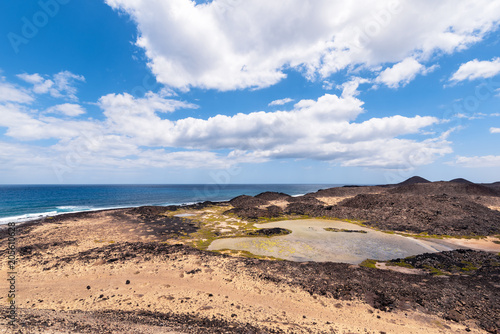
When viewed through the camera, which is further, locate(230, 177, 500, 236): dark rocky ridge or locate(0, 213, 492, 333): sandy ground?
A: locate(230, 177, 500, 236): dark rocky ridge

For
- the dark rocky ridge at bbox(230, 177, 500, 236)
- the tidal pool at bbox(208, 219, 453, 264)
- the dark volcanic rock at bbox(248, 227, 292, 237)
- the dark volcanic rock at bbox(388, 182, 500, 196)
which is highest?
the dark volcanic rock at bbox(388, 182, 500, 196)

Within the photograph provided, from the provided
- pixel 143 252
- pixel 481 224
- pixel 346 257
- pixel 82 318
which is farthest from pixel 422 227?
pixel 82 318

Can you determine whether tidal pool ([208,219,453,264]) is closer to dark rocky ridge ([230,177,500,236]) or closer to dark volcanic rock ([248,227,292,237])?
dark volcanic rock ([248,227,292,237])

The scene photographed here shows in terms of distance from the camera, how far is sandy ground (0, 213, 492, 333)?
9.69 meters

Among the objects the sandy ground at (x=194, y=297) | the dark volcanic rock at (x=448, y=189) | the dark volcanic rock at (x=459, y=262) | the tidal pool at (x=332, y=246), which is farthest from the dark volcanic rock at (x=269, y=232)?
the dark volcanic rock at (x=448, y=189)

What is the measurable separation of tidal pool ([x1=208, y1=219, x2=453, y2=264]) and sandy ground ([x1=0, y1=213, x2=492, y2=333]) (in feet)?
20.0

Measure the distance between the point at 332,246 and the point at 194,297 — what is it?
1646 cm

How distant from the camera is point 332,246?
888 inches

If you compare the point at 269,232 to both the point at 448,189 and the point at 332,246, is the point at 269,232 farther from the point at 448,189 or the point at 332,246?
the point at 448,189

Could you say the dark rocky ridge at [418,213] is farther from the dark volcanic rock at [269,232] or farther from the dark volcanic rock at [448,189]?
the dark volcanic rock at [448,189]

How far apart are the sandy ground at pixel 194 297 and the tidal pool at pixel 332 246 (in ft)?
20.0

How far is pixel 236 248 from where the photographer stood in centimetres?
2177

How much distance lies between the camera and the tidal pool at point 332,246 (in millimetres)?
Result: 19750

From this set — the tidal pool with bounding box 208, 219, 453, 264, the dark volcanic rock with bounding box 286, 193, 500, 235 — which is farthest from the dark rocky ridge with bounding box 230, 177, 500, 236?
the tidal pool with bounding box 208, 219, 453, 264
